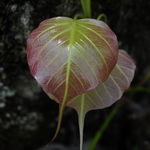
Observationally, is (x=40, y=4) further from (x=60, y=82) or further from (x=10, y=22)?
(x=60, y=82)

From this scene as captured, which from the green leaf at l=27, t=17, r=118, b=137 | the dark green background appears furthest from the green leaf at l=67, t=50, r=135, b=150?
the dark green background

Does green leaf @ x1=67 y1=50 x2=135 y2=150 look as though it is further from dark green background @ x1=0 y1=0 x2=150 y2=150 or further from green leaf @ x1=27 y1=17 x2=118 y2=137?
dark green background @ x1=0 y1=0 x2=150 y2=150

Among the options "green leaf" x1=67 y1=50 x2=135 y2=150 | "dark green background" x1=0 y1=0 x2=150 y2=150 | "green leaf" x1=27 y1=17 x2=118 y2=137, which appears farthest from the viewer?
"dark green background" x1=0 y1=0 x2=150 y2=150


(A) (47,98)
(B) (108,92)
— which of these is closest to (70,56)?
(B) (108,92)

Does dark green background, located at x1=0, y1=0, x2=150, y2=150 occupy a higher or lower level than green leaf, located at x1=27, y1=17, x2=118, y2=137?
lower

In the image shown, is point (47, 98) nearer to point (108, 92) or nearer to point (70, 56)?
point (108, 92)
